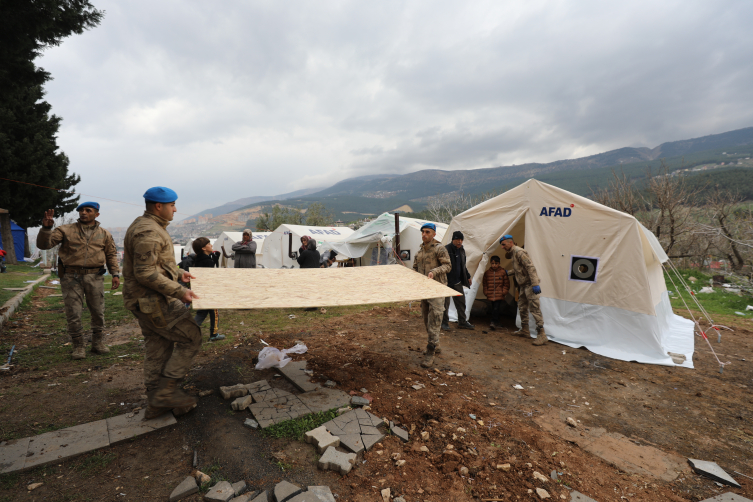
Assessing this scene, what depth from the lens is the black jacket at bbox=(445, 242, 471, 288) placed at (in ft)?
21.5

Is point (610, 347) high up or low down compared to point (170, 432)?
down

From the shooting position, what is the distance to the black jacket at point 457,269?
6539 mm

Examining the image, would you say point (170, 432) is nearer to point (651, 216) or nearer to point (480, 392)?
point (480, 392)

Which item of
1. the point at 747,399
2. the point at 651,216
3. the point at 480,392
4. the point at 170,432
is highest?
the point at 651,216

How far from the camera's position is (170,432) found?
3023mm

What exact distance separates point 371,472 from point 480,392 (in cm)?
206

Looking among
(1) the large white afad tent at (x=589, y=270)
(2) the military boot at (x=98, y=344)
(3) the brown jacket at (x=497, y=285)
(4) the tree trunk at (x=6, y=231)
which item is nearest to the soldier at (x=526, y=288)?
(1) the large white afad tent at (x=589, y=270)

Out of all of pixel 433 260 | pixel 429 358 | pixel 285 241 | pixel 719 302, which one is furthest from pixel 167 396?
pixel 285 241

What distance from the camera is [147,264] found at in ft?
9.37

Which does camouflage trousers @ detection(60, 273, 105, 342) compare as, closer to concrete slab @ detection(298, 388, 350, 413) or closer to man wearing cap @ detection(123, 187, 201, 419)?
man wearing cap @ detection(123, 187, 201, 419)

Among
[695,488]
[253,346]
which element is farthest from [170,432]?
[695,488]

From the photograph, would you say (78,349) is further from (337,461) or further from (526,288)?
(526,288)

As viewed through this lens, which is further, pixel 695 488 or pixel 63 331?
pixel 63 331

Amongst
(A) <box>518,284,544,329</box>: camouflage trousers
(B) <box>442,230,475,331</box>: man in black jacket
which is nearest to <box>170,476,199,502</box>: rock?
(B) <box>442,230,475,331</box>: man in black jacket
